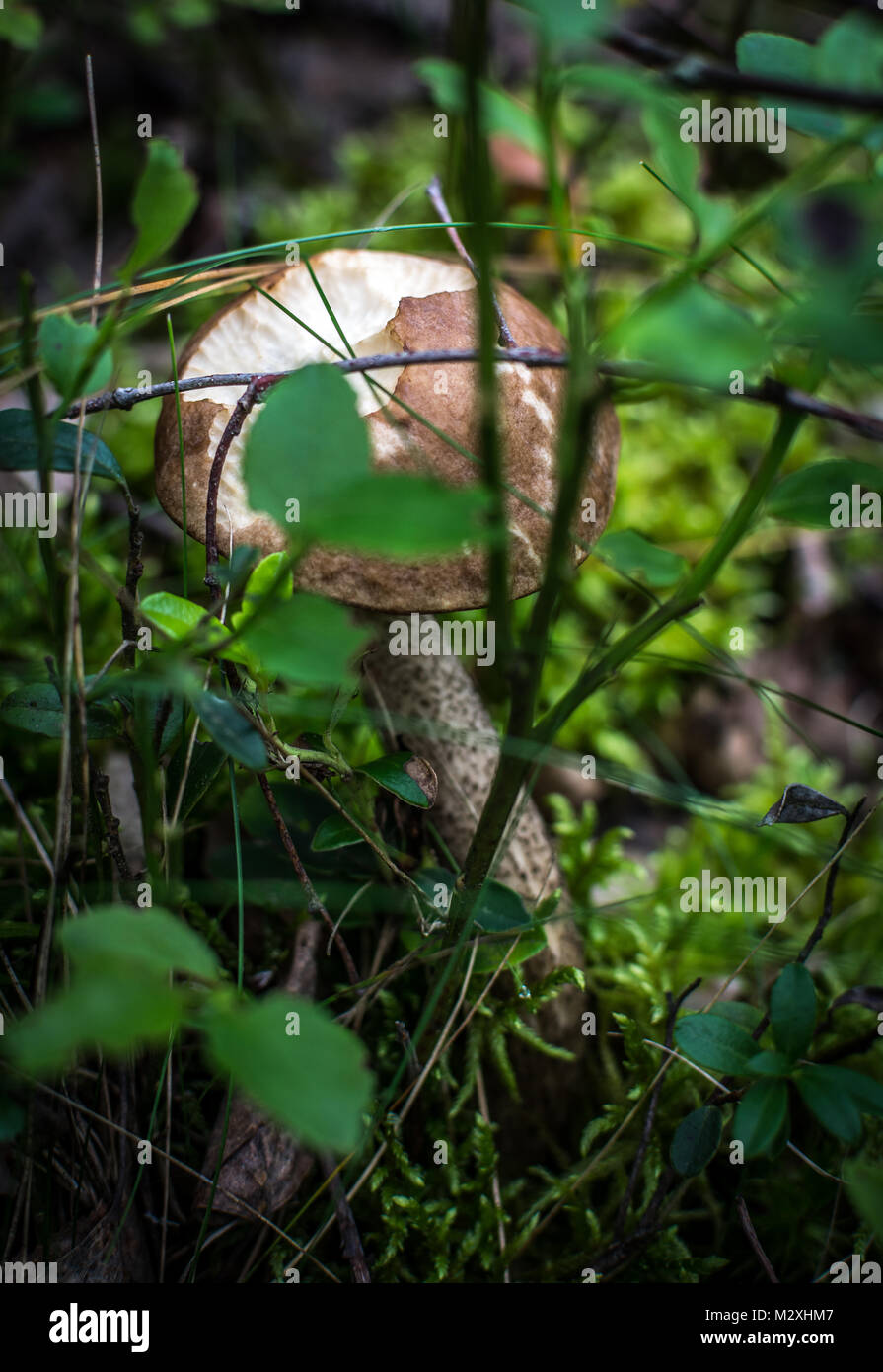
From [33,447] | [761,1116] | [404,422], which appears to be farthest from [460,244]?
[761,1116]

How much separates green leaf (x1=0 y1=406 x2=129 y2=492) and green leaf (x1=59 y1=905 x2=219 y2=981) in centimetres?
55

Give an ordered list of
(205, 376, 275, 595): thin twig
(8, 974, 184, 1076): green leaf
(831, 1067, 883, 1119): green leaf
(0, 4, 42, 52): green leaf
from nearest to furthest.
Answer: (8, 974, 184, 1076): green leaf < (831, 1067, 883, 1119): green leaf < (205, 376, 275, 595): thin twig < (0, 4, 42, 52): green leaf

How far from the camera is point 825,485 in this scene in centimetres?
73

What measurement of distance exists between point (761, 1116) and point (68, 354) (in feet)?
3.33

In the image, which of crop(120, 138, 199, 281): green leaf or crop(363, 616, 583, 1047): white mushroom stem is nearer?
crop(120, 138, 199, 281): green leaf

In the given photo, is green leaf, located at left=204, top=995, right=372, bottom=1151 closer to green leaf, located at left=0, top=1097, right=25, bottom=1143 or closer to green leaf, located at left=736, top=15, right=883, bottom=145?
green leaf, located at left=0, top=1097, right=25, bottom=1143

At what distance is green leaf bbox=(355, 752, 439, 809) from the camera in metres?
1.00

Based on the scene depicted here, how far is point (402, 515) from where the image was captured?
539 mm

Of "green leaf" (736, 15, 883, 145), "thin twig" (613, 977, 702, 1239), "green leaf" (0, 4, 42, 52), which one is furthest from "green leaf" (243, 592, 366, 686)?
"green leaf" (0, 4, 42, 52)

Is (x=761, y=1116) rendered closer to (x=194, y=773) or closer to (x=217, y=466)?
(x=194, y=773)

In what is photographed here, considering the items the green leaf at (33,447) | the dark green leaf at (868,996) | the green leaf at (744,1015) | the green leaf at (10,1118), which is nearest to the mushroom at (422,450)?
the green leaf at (33,447)

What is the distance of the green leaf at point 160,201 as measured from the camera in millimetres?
783
